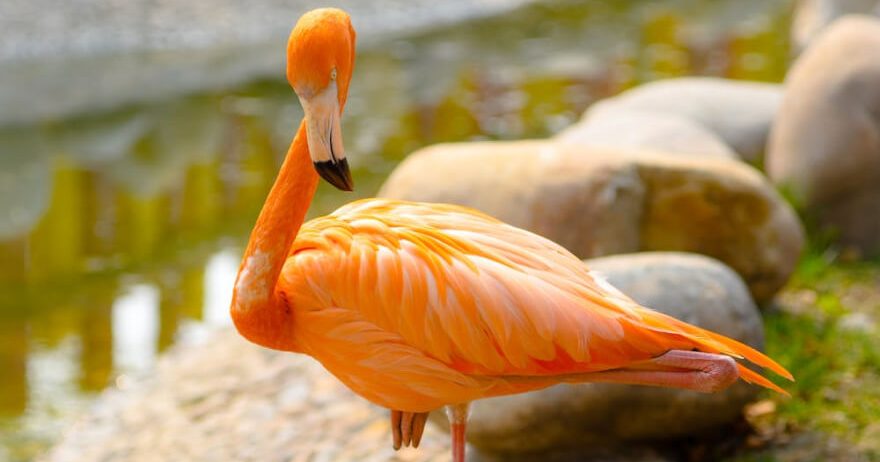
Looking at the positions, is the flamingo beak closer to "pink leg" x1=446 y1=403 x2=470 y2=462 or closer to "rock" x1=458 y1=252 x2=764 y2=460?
"pink leg" x1=446 y1=403 x2=470 y2=462

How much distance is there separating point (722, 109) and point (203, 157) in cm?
335

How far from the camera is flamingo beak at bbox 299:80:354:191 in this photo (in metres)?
2.41

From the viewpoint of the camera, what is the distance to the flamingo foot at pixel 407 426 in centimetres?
289

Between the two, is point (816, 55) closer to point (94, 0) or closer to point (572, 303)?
point (572, 303)

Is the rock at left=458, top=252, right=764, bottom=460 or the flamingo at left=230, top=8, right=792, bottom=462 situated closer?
the flamingo at left=230, top=8, right=792, bottom=462

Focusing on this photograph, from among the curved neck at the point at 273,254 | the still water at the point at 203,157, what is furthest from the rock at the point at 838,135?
the curved neck at the point at 273,254

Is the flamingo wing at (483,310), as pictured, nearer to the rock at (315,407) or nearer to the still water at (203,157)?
the rock at (315,407)

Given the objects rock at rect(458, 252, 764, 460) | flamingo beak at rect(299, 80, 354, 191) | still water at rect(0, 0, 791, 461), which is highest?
flamingo beak at rect(299, 80, 354, 191)

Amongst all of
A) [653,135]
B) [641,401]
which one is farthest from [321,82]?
[653,135]

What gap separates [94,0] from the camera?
1096 centimetres

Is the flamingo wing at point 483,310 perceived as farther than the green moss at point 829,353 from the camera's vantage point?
No

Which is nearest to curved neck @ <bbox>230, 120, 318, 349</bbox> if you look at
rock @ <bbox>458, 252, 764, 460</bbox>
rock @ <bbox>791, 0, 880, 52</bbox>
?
rock @ <bbox>458, 252, 764, 460</bbox>

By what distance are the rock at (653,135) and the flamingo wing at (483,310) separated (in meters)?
2.22

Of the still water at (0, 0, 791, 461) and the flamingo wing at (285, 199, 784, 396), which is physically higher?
the flamingo wing at (285, 199, 784, 396)
